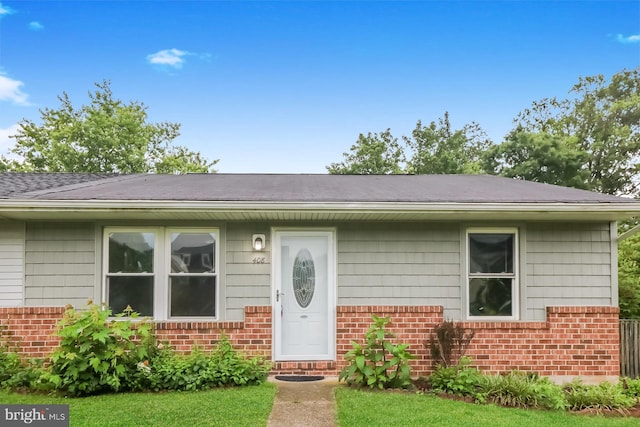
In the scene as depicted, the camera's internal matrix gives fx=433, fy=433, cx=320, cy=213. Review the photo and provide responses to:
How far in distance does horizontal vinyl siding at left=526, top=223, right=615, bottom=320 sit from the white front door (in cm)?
288

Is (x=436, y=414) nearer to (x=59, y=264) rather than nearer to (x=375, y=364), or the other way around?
(x=375, y=364)

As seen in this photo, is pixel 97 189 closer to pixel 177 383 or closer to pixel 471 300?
pixel 177 383

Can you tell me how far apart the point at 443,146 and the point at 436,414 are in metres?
21.0

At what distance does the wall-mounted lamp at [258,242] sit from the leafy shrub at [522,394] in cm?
332

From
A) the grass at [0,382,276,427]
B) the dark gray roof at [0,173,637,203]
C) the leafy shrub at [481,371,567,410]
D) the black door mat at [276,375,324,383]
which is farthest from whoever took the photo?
the black door mat at [276,375,324,383]

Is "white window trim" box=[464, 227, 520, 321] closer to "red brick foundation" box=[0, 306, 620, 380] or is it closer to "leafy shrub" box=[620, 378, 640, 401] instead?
"red brick foundation" box=[0, 306, 620, 380]

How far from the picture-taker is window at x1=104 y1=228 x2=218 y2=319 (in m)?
6.16

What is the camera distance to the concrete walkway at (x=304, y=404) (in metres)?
4.24

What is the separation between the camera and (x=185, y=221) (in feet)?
20.2

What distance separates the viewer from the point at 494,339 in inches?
236

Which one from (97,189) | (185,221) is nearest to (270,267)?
(185,221)

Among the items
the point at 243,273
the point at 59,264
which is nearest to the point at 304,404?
the point at 243,273

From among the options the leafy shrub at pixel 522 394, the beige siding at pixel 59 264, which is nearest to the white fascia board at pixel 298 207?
the beige siding at pixel 59 264

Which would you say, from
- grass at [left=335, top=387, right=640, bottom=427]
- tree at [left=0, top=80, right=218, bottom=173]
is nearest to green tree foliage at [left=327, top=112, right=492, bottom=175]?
tree at [left=0, top=80, right=218, bottom=173]
